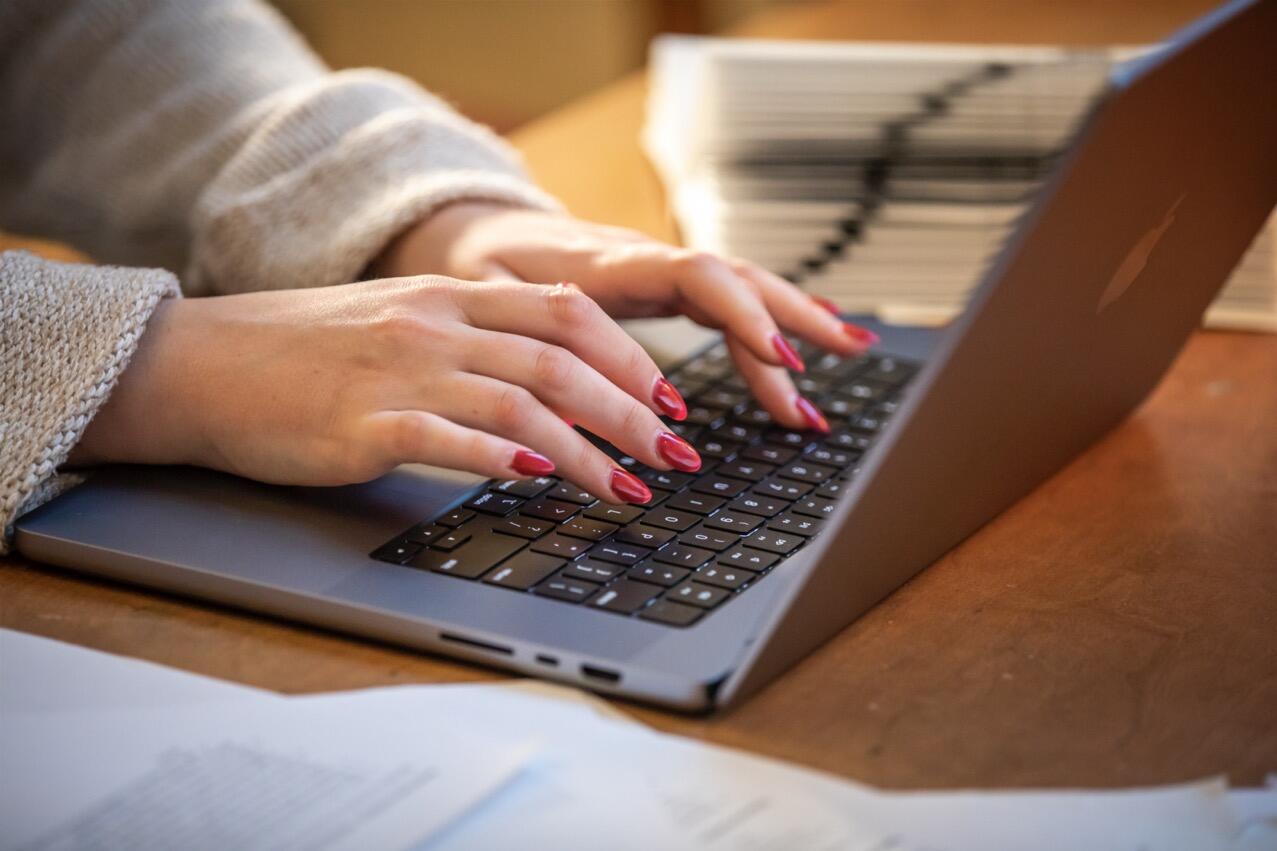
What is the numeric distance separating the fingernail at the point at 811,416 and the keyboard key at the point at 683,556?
0.17 meters

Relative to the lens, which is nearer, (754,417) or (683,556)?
(683,556)

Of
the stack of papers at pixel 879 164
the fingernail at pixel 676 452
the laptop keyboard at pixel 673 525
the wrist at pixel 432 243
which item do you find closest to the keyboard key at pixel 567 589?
the laptop keyboard at pixel 673 525

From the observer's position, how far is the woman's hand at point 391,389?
0.54m

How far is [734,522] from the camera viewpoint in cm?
55

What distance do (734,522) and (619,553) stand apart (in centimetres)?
6

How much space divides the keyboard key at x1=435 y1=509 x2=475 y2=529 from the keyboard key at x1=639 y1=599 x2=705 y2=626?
0.11 m

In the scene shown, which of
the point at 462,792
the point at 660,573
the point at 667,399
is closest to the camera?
the point at 462,792

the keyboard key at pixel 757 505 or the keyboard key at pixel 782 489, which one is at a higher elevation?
the keyboard key at pixel 757 505

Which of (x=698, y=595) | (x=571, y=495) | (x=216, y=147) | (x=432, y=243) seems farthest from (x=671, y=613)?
(x=216, y=147)

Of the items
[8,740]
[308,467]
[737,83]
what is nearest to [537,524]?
[308,467]

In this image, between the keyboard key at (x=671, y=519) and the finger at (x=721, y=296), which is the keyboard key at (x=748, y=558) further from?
the finger at (x=721, y=296)

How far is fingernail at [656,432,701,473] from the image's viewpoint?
1.87 feet

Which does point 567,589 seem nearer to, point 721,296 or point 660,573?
point 660,573

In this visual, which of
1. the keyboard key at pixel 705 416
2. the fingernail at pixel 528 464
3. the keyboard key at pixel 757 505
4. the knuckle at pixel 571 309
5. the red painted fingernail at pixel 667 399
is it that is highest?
the knuckle at pixel 571 309
